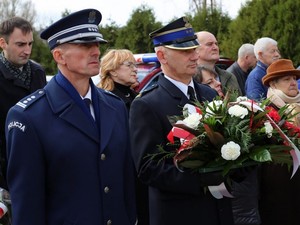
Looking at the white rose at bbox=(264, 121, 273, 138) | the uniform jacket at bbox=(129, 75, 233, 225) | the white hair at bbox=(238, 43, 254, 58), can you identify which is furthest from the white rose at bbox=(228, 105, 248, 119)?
the white hair at bbox=(238, 43, 254, 58)

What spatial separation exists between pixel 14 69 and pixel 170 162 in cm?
201

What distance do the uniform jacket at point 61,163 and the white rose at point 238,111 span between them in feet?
2.17

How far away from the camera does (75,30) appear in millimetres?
2990

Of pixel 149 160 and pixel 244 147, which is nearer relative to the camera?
pixel 244 147

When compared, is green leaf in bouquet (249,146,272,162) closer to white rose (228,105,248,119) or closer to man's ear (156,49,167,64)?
white rose (228,105,248,119)

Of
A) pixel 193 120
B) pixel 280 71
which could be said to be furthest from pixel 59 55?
pixel 280 71

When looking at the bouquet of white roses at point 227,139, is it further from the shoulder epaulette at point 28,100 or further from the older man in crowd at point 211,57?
the older man in crowd at point 211,57

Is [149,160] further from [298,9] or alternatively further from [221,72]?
[298,9]

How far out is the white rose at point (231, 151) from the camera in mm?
3039

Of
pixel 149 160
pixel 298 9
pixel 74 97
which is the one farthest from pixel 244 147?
pixel 298 9

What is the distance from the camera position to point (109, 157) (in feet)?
9.68

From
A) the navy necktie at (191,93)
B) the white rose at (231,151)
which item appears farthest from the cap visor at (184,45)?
the white rose at (231,151)

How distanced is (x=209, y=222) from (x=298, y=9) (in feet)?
33.4

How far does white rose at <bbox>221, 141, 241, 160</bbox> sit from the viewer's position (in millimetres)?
3039
